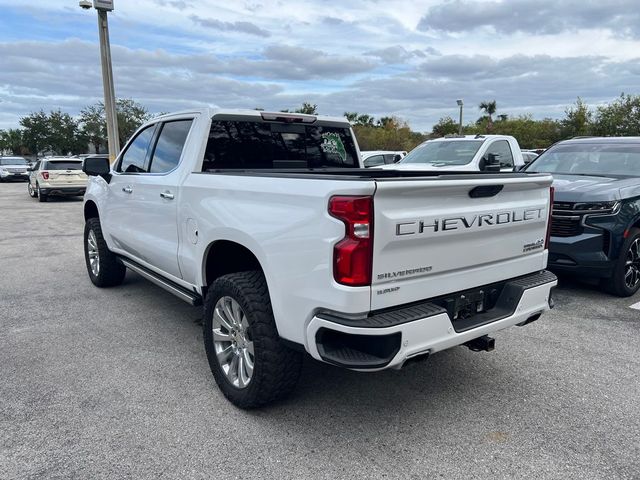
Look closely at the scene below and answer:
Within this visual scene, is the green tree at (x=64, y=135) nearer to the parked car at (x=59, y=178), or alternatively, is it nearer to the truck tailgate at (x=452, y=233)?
the parked car at (x=59, y=178)

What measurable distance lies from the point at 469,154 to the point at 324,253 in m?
8.18

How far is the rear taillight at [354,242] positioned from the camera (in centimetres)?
249

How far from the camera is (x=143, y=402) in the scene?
11.2ft

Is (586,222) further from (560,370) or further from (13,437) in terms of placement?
(13,437)

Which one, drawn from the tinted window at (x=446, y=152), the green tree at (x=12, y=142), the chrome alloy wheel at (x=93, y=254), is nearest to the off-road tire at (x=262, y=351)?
the chrome alloy wheel at (x=93, y=254)

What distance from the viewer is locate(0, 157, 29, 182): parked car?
94.2 feet

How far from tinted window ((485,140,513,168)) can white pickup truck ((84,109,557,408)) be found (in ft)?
22.1

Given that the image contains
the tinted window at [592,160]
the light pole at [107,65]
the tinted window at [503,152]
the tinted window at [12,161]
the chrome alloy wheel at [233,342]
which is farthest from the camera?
the tinted window at [12,161]

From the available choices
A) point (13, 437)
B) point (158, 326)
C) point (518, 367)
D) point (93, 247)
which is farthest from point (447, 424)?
point (93, 247)

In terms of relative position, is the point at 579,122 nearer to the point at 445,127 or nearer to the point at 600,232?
the point at 445,127

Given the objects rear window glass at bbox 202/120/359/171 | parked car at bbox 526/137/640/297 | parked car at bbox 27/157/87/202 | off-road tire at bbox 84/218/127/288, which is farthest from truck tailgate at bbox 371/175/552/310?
parked car at bbox 27/157/87/202

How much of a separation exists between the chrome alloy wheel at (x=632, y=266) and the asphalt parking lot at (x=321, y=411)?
91 centimetres

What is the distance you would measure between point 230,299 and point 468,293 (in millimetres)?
1496

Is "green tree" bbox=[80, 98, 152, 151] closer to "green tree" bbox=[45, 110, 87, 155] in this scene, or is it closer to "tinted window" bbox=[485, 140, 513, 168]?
"green tree" bbox=[45, 110, 87, 155]
